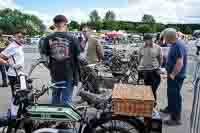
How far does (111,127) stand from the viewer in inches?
200

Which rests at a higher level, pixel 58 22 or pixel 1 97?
pixel 58 22

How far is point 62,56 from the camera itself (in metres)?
5.80

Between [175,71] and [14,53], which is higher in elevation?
[14,53]

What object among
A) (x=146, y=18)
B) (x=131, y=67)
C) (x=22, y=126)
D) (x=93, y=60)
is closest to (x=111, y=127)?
(x=22, y=126)

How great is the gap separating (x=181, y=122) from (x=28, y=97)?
363 centimetres

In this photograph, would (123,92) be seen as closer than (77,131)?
No

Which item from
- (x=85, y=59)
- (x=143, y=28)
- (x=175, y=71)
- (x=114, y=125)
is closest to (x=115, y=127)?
(x=114, y=125)

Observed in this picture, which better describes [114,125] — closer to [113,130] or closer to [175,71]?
[113,130]

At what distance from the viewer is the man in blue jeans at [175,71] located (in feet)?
23.3

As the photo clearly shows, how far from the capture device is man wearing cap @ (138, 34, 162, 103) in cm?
841

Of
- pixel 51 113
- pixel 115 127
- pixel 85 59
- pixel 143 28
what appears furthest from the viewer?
pixel 143 28

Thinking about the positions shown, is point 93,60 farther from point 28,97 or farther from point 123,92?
point 28,97

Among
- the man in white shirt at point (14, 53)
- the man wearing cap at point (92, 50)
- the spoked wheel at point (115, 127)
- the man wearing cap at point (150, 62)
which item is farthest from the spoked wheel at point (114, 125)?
the man wearing cap at point (92, 50)

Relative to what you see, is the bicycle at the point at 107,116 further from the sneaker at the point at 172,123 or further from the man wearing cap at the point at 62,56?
the sneaker at the point at 172,123
